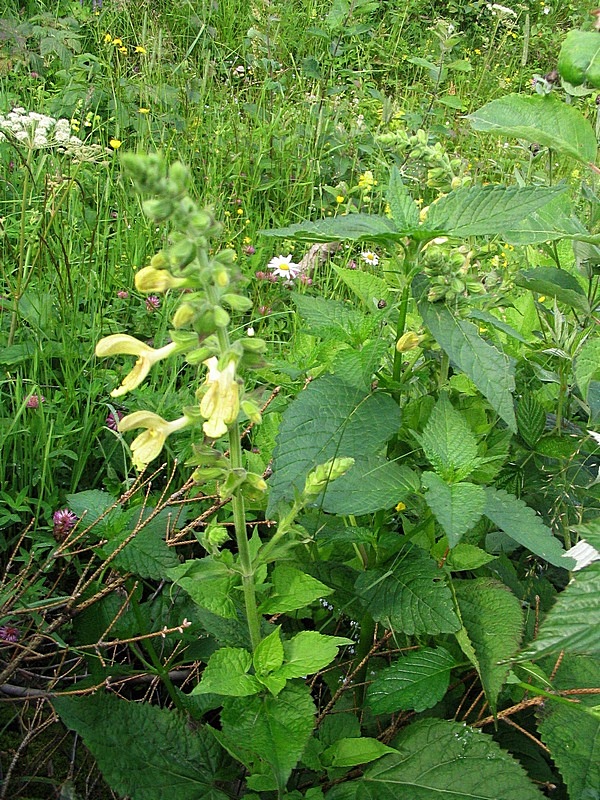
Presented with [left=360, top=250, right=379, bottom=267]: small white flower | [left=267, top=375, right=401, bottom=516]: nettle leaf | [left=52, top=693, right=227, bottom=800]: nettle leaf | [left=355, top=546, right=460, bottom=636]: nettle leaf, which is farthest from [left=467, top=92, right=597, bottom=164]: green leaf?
[left=360, top=250, right=379, bottom=267]: small white flower

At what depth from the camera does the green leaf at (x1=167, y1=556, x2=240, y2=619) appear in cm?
102

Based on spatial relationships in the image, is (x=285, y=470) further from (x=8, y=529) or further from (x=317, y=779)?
(x=8, y=529)

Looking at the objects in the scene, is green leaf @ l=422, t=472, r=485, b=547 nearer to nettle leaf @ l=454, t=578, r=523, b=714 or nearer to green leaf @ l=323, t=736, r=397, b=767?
nettle leaf @ l=454, t=578, r=523, b=714

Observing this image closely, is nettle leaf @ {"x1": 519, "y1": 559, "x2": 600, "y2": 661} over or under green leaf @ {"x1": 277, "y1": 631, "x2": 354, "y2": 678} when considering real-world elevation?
over

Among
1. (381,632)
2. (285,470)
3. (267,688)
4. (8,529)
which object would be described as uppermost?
(285,470)

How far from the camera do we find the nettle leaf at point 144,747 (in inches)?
42.4

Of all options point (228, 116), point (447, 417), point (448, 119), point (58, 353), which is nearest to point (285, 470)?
point (447, 417)

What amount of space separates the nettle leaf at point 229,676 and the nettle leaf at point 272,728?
3 centimetres

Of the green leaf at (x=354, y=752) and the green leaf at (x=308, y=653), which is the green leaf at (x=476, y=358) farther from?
the green leaf at (x=354, y=752)

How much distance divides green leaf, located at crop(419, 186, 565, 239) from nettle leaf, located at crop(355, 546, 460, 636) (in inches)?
20.2

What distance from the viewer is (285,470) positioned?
1085 mm

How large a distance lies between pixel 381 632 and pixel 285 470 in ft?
1.51

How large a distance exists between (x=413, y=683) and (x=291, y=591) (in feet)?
0.80

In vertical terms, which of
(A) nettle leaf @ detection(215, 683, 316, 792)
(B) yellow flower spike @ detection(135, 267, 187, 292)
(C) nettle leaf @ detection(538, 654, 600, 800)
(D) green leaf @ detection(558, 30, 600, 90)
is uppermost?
(D) green leaf @ detection(558, 30, 600, 90)
